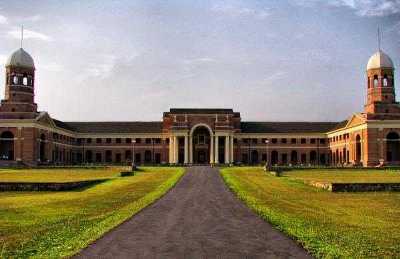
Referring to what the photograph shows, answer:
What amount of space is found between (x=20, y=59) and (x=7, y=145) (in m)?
15.0

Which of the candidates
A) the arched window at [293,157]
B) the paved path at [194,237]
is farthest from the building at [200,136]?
the paved path at [194,237]

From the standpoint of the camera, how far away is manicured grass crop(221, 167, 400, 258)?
14891 mm

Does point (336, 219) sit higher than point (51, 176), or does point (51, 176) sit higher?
point (51, 176)

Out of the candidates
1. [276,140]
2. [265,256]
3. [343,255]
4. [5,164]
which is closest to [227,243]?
[265,256]

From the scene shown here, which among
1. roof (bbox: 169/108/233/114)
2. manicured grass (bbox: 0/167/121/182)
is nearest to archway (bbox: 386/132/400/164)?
roof (bbox: 169/108/233/114)

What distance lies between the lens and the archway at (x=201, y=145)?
→ 115 metres

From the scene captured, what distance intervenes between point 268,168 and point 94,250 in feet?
172

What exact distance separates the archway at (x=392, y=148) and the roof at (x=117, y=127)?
50991 mm

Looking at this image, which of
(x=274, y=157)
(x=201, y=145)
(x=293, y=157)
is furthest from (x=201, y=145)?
(x=293, y=157)

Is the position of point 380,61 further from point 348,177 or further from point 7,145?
→ point 7,145

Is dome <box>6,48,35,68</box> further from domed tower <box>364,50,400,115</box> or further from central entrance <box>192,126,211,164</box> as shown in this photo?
domed tower <box>364,50,400,115</box>

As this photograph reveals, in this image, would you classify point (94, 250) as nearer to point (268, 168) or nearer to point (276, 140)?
point (268, 168)

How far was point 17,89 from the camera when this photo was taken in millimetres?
88500

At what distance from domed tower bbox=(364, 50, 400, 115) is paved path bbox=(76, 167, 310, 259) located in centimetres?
7051
